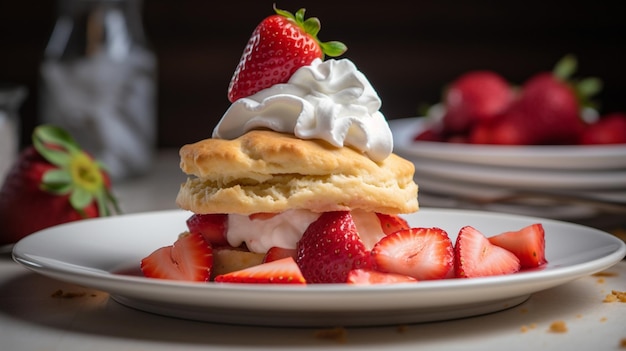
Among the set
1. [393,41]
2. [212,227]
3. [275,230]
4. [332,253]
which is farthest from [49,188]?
[393,41]

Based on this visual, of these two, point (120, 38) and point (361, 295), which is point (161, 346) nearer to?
point (361, 295)

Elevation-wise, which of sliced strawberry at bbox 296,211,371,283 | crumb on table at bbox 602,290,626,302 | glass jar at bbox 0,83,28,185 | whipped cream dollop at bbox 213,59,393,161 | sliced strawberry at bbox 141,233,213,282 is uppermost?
whipped cream dollop at bbox 213,59,393,161

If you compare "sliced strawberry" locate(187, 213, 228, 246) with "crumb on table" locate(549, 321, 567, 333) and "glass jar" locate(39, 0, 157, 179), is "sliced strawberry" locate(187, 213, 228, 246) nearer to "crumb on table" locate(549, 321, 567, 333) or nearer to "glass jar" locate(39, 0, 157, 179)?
"crumb on table" locate(549, 321, 567, 333)

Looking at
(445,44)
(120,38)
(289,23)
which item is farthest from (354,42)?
(289,23)

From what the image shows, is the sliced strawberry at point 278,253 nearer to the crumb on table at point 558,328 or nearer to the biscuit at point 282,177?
the biscuit at point 282,177

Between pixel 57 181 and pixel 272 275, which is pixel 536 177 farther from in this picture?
pixel 272 275

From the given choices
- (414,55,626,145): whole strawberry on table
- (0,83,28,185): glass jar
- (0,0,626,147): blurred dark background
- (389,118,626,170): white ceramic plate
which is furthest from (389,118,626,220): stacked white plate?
(0,0,626,147): blurred dark background
